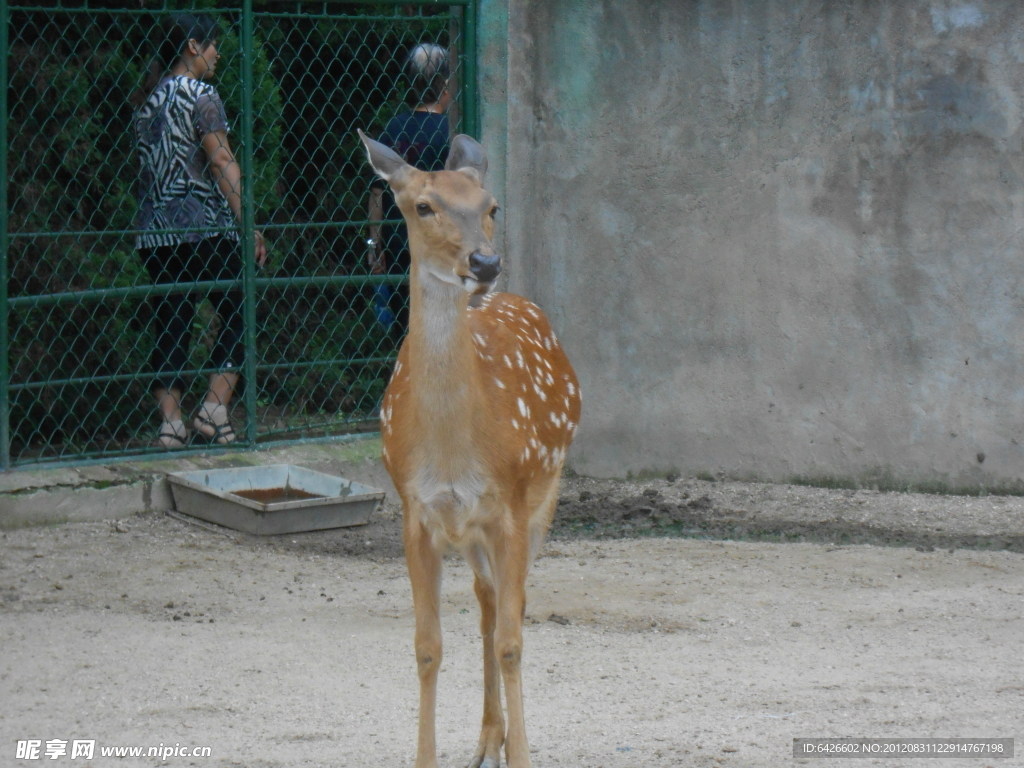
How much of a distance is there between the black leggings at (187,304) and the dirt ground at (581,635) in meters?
0.81

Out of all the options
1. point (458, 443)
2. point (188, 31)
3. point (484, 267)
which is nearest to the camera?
point (484, 267)

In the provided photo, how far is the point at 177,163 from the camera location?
654 centimetres

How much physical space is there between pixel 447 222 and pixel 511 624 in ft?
3.74

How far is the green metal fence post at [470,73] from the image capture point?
717 centimetres

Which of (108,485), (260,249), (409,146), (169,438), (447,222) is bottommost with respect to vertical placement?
(108,485)

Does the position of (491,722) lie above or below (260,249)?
below

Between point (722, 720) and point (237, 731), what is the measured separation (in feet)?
4.82

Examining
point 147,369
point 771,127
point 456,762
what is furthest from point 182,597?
point 771,127

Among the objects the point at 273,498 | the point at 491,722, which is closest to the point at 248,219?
the point at 273,498

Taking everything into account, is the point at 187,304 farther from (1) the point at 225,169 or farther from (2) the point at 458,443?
(2) the point at 458,443

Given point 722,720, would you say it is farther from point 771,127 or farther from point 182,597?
point 771,127

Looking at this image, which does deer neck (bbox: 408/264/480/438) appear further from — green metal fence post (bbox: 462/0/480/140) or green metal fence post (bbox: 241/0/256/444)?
green metal fence post (bbox: 462/0/480/140)

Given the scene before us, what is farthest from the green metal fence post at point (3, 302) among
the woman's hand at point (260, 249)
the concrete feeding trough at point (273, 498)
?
the woman's hand at point (260, 249)

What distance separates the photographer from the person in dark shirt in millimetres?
7039
